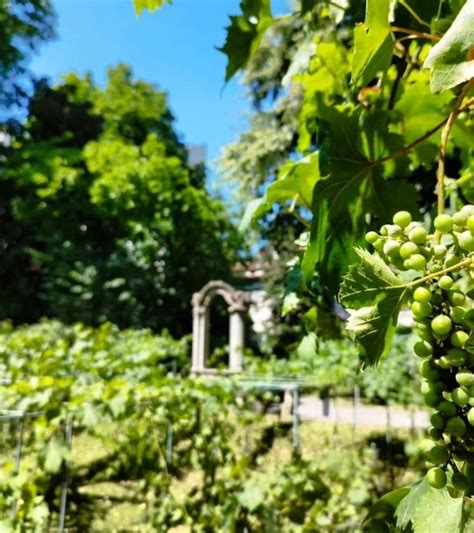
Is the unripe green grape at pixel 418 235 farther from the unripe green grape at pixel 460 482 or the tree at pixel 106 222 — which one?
the tree at pixel 106 222

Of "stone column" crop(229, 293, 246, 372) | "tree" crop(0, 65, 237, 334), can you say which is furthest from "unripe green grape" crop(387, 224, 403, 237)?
"tree" crop(0, 65, 237, 334)

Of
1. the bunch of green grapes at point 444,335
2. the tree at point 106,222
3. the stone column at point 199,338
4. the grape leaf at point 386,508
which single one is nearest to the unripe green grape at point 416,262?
the bunch of green grapes at point 444,335

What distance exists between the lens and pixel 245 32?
133cm

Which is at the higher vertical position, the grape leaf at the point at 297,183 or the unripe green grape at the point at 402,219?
the grape leaf at the point at 297,183

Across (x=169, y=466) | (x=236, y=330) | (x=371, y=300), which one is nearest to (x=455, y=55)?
(x=371, y=300)

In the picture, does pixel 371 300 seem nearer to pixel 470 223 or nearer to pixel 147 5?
pixel 470 223

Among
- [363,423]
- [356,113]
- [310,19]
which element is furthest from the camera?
[363,423]

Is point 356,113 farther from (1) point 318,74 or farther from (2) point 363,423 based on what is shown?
(2) point 363,423

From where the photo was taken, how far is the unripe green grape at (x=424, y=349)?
2.04ft

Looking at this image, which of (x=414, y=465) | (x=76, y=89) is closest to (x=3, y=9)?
(x=76, y=89)

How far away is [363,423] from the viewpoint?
784 cm

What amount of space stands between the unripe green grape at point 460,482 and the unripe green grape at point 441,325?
0.16m

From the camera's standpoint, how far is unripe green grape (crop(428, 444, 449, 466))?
0.61 m

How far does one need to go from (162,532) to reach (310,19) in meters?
2.27
